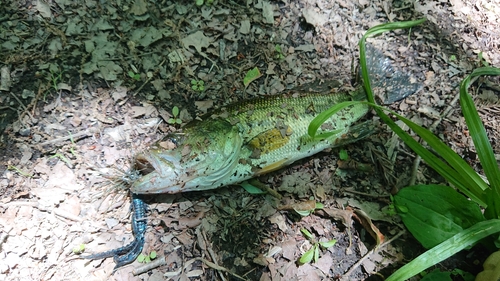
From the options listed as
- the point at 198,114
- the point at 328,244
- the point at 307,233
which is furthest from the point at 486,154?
the point at 198,114

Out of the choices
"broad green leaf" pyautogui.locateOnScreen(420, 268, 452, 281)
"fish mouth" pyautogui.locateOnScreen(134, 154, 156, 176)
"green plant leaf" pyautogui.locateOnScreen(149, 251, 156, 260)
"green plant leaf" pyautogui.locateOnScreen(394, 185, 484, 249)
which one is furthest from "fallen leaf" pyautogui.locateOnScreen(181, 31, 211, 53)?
"broad green leaf" pyautogui.locateOnScreen(420, 268, 452, 281)

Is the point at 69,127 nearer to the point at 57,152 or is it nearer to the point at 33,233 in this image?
the point at 57,152

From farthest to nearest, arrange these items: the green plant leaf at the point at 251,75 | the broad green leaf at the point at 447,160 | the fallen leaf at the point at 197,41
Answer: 1. the fallen leaf at the point at 197,41
2. the green plant leaf at the point at 251,75
3. the broad green leaf at the point at 447,160

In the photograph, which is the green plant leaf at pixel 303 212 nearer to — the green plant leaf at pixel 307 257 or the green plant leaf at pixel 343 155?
the green plant leaf at pixel 307 257

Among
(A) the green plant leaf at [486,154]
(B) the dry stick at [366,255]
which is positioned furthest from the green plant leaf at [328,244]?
(A) the green plant leaf at [486,154]

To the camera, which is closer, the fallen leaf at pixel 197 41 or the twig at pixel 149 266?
the twig at pixel 149 266

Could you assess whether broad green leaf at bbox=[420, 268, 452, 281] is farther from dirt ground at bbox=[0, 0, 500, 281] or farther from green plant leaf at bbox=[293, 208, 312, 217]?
green plant leaf at bbox=[293, 208, 312, 217]

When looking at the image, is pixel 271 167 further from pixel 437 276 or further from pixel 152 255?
pixel 437 276
